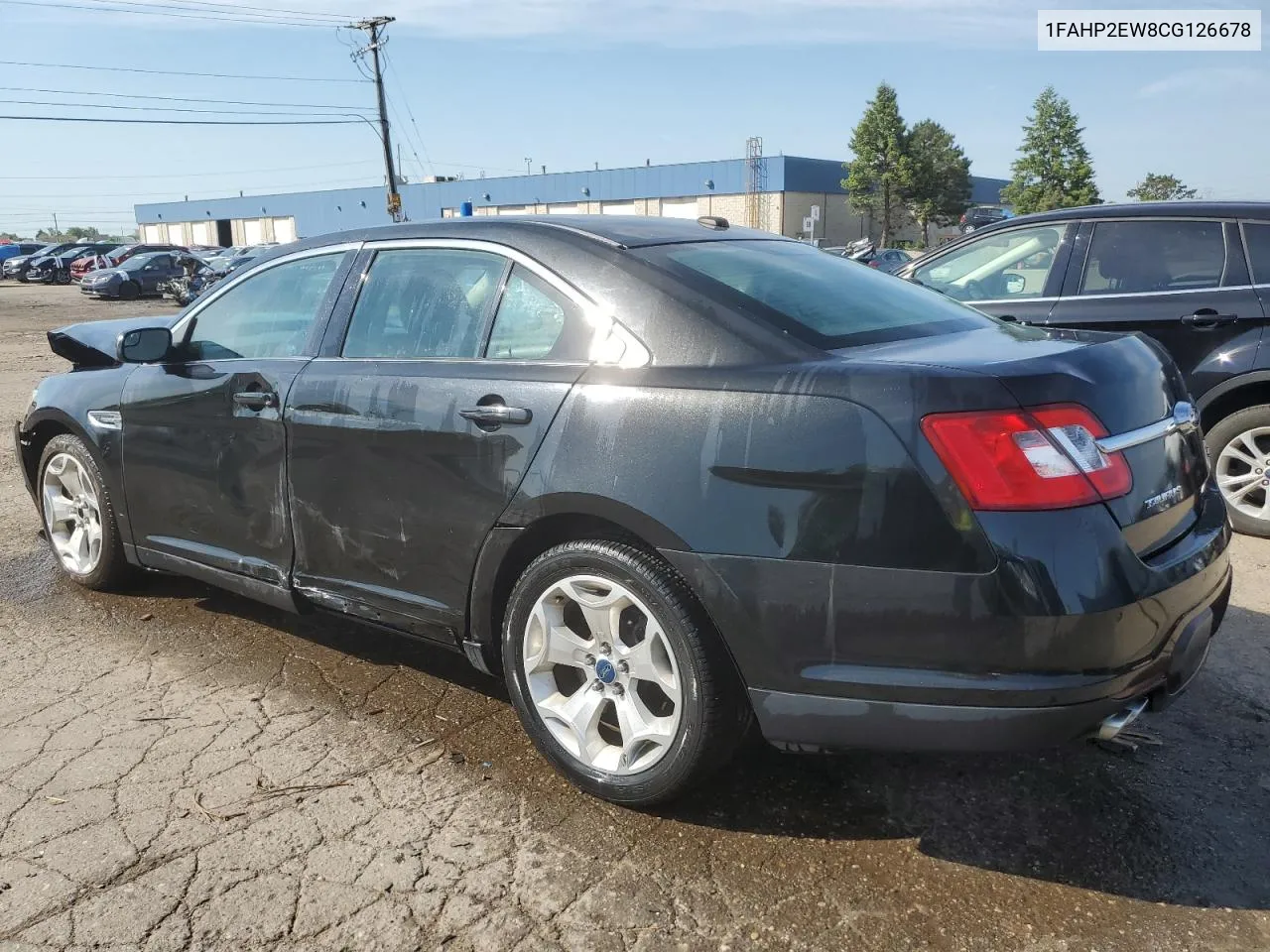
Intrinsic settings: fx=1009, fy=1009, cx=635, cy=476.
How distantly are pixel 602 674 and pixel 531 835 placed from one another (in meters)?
0.46

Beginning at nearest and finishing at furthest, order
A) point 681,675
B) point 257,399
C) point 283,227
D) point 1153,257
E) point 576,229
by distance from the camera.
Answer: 1. point 681,675
2. point 576,229
3. point 257,399
4. point 1153,257
5. point 283,227

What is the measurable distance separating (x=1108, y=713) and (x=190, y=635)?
3.48 m

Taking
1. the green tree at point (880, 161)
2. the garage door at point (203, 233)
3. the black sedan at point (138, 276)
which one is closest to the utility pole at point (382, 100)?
the black sedan at point (138, 276)

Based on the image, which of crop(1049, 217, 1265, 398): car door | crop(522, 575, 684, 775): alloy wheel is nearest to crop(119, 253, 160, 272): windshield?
crop(1049, 217, 1265, 398): car door

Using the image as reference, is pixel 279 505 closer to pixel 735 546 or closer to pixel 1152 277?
pixel 735 546

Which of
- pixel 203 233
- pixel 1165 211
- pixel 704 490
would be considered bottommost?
pixel 704 490

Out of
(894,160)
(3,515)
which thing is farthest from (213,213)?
(3,515)

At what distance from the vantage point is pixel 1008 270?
6.07 metres

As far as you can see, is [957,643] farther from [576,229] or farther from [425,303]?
[425,303]

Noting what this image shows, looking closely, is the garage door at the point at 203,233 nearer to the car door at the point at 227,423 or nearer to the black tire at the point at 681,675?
the car door at the point at 227,423

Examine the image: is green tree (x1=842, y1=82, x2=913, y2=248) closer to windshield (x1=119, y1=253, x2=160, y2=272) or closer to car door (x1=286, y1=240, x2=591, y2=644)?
windshield (x1=119, y1=253, x2=160, y2=272)

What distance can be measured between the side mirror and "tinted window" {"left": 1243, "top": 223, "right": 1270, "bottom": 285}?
5.24 metres

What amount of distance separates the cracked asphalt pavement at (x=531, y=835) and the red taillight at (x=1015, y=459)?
975 mm

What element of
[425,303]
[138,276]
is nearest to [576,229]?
[425,303]
